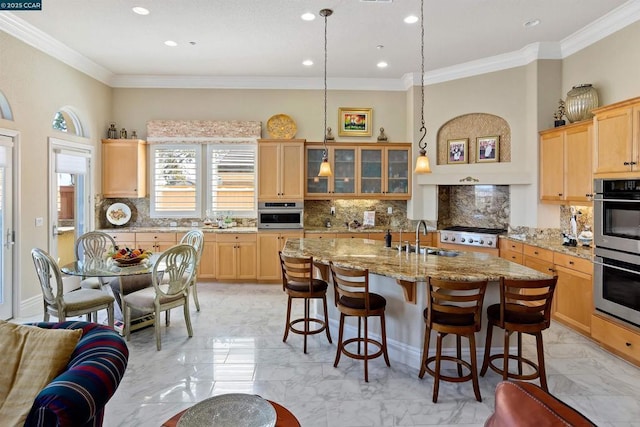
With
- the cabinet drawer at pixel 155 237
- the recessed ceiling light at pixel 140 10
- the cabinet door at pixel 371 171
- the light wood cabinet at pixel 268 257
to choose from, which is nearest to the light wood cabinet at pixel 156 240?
the cabinet drawer at pixel 155 237

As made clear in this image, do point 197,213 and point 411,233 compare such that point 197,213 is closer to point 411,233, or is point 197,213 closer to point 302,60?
point 302,60

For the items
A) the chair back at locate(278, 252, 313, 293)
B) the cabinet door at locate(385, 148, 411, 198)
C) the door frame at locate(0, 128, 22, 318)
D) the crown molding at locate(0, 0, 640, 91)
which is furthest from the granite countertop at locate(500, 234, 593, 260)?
the door frame at locate(0, 128, 22, 318)

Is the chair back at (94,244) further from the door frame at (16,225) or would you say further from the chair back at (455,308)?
the chair back at (455,308)

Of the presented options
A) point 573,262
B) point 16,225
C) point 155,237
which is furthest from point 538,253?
point 16,225

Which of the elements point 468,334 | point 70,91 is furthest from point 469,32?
point 70,91

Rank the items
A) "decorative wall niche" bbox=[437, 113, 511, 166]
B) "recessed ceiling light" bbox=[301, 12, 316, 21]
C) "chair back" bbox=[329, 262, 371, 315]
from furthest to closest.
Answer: "decorative wall niche" bbox=[437, 113, 511, 166], "recessed ceiling light" bbox=[301, 12, 316, 21], "chair back" bbox=[329, 262, 371, 315]

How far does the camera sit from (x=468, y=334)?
2.65 meters

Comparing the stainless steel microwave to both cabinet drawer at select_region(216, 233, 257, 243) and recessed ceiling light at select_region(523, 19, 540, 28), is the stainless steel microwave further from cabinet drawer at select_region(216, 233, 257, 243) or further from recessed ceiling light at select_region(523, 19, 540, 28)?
recessed ceiling light at select_region(523, 19, 540, 28)

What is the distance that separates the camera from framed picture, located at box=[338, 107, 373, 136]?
21.4ft

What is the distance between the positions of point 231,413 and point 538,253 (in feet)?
13.9

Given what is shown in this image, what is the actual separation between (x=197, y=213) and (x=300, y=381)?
431 centimetres

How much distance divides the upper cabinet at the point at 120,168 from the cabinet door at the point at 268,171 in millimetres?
2101

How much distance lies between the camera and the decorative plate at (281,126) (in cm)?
648

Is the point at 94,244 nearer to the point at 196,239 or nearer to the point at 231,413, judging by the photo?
the point at 196,239
